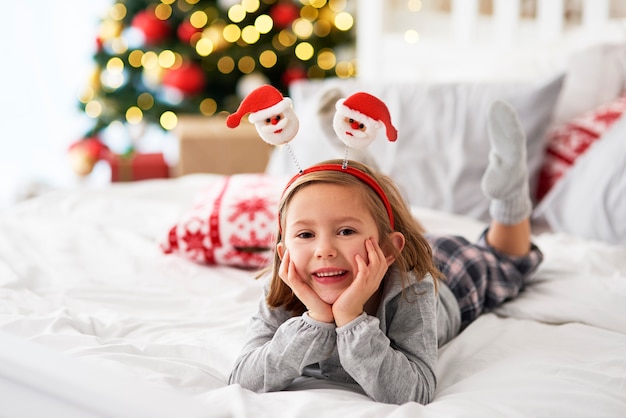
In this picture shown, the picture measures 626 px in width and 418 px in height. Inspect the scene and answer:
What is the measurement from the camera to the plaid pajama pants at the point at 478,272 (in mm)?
1332

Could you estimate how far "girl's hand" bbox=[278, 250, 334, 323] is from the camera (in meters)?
1.00

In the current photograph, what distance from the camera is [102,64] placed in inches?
136

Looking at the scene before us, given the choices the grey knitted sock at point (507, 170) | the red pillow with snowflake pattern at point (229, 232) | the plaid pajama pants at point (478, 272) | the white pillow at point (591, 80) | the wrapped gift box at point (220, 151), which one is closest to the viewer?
the plaid pajama pants at point (478, 272)

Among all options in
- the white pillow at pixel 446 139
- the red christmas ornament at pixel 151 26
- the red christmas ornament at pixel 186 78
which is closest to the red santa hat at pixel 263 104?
the white pillow at pixel 446 139

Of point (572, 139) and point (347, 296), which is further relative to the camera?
point (572, 139)

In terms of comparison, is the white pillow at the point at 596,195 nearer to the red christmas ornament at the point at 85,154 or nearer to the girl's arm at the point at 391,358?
the girl's arm at the point at 391,358

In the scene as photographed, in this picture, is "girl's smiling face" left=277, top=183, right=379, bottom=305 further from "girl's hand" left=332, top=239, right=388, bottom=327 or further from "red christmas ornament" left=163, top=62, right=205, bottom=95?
"red christmas ornament" left=163, top=62, right=205, bottom=95

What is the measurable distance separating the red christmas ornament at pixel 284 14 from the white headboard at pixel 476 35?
0.40m

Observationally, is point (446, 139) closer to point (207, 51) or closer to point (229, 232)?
point (229, 232)

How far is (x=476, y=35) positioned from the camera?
2613mm

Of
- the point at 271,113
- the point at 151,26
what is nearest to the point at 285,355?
the point at 271,113

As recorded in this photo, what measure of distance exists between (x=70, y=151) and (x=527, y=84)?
220 cm

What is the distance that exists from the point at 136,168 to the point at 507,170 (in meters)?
2.09

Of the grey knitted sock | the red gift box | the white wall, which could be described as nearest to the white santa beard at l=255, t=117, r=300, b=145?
the grey knitted sock
